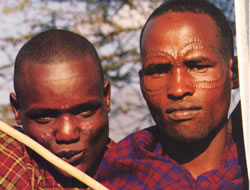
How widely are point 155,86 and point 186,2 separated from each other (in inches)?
11.9

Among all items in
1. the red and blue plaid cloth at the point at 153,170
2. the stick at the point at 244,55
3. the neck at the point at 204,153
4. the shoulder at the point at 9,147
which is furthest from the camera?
the shoulder at the point at 9,147

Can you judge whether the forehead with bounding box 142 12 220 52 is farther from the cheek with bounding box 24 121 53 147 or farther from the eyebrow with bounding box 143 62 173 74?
the cheek with bounding box 24 121 53 147

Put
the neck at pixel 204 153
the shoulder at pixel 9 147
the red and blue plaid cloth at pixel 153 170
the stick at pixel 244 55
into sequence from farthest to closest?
the shoulder at pixel 9 147 → the neck at pixel 204 153 → the red and blue plaid cloth at pixel 153 170 → the stick at pixel 244 55

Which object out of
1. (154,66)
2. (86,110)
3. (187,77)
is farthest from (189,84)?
(86,110)

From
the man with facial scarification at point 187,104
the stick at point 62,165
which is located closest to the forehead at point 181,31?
the man with facial scarification at point 187,104

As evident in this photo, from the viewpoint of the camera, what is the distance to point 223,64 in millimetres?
1396

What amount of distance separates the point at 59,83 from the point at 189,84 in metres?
0.42

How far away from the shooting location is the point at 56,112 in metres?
1.45

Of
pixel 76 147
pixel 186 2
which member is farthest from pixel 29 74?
pixel 186 2

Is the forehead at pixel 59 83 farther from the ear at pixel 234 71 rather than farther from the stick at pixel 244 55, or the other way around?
the stick at pixel 244 55

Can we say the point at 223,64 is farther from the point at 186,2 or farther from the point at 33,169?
the point at 33,169

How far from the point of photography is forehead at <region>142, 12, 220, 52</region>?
1.38m

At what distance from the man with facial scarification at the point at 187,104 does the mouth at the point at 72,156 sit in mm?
100

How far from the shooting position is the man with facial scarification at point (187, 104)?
1.34m
